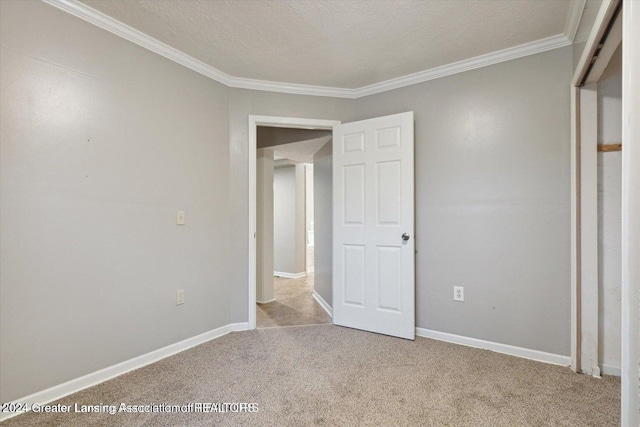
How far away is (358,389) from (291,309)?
197cm

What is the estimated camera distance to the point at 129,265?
7.16 ft

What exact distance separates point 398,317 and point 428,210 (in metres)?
1.01

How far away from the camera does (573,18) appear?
1986mm

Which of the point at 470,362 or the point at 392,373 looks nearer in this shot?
the point at 392,373

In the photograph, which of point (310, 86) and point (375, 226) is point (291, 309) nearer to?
point (375, 226)

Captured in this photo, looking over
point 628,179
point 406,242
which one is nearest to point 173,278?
point 406,242

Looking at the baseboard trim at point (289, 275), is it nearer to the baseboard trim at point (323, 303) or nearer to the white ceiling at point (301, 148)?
the baseboard trim at point (323, 303)

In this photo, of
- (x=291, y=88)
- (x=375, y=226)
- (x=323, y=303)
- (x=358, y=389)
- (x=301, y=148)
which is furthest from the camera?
(x=301, y=148)

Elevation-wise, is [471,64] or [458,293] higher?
[471,64]

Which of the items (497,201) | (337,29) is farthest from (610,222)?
(337,29)

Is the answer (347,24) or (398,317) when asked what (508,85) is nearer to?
(347,24)

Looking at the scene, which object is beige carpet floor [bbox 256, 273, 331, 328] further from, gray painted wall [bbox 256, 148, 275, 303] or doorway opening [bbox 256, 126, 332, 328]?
gray painted wall [bbox 256, 148, 275, 303]

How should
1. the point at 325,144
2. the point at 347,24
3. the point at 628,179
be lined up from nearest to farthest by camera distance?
1. the point at 628,179
2. the point at 347,24
3. the point at 325,144

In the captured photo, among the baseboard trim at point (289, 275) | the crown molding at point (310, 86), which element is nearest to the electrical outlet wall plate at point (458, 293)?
the crown molding at point (310, 86)
